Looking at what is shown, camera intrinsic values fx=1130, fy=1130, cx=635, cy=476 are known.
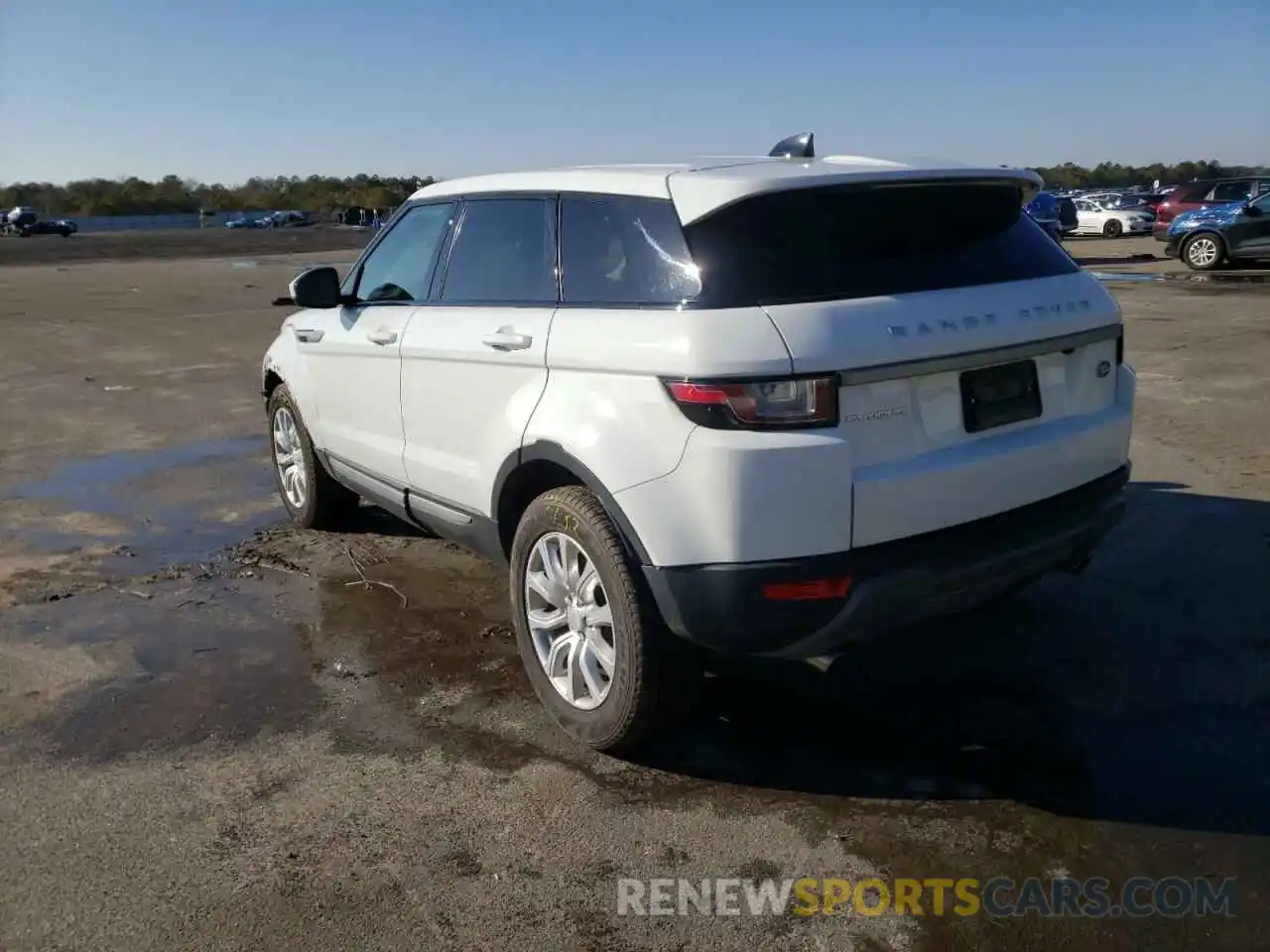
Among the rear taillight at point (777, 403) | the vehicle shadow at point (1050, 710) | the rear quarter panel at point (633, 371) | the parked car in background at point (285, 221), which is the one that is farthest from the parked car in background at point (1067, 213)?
the parked car in background at point (285, 221)

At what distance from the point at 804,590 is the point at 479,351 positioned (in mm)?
1628

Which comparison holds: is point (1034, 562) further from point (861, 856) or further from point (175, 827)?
point (175, 827)

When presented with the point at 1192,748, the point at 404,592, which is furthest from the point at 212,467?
the point at 1192,748

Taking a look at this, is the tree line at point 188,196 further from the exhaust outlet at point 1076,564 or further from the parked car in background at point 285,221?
the exhaust outlet at point 1076,564

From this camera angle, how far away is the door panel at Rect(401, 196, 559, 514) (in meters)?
3.96

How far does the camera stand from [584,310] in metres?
3.71

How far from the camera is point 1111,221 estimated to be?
1412 inches

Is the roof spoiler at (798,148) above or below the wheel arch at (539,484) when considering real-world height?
above

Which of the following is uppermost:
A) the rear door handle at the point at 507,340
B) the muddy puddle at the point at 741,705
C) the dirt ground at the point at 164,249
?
the rear door handle at the point at 507,340

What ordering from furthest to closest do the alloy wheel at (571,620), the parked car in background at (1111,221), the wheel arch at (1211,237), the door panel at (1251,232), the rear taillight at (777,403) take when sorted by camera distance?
the parked car in background at (1111,221)
the wheel arch at (1211,237)
the door panel at (1251,232)
the alloy wheel at (571,620)
the rear taillight at (777,403)

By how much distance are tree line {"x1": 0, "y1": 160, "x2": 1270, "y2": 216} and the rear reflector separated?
92.1 meters

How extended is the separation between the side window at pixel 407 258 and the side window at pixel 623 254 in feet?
3.26

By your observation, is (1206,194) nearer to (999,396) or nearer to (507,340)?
(999,396)

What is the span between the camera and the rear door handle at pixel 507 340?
12.8 ft
